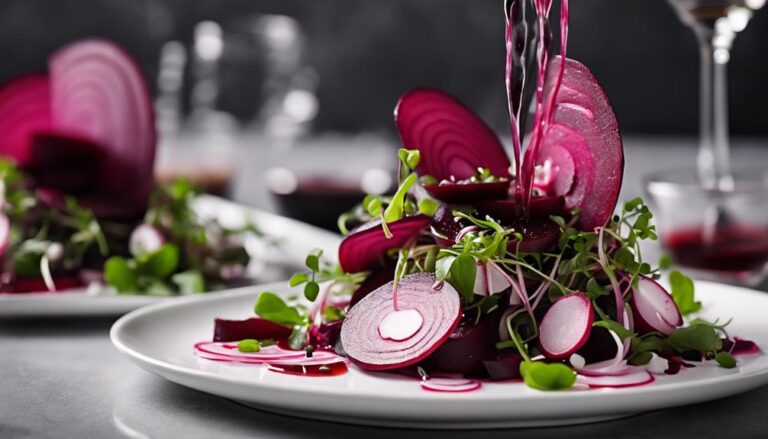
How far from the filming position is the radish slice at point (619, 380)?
39.4 inches

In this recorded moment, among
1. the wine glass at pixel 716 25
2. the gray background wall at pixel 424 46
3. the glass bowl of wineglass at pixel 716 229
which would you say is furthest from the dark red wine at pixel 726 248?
the gray background wall at pixel 424 46

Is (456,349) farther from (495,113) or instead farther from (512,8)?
(495,113)

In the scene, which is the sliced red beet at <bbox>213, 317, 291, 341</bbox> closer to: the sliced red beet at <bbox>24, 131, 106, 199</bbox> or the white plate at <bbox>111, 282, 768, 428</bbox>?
the white plate at <bbox>111, 282, 768, 428</bbox>

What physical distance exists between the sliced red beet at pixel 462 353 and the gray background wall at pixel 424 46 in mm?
4417

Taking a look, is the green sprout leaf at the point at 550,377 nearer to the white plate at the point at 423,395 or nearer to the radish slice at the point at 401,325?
the white plate at the point at 423,395

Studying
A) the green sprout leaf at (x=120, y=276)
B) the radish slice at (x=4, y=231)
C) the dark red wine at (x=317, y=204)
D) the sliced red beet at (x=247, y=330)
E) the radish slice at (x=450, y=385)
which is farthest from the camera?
the dark red wine at (x=317, y=204)

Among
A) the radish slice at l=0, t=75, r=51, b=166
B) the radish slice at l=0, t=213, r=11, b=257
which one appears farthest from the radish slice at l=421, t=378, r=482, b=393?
the radish slice at l=0, t=75, r=51, b=166

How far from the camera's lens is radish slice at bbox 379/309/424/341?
108 centimetres

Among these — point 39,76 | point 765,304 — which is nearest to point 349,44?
point 39,76


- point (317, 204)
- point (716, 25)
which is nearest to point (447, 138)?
point (716, 25)

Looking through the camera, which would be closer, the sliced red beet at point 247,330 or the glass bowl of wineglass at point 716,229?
the sliced red beet at point 247,330

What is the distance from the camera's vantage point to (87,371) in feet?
4.22

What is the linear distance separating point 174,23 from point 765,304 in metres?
4.99

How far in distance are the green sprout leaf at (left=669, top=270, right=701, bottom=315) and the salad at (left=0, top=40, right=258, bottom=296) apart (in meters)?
0.83
